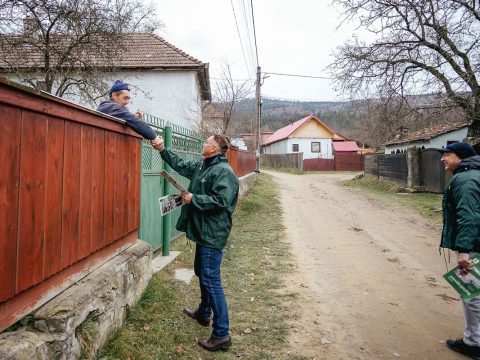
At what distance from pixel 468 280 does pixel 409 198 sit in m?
12.5

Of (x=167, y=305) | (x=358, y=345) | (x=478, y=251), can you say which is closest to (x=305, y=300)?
Result: (x=358, y=345)

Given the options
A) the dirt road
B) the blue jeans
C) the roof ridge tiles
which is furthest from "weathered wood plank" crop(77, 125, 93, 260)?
the roof ridge tiles

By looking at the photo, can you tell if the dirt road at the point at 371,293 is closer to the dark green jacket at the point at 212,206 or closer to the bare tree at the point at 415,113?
the dark green jacket at the point at 212,206

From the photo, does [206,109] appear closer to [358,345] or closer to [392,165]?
[392,165]

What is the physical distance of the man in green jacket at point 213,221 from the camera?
308 centimetres

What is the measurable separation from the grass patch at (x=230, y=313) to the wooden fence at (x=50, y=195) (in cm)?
70

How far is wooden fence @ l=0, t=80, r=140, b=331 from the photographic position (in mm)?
1859

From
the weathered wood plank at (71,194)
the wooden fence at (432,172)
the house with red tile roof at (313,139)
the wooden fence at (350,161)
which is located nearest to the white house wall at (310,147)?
the house with red tile roof at (313,139)

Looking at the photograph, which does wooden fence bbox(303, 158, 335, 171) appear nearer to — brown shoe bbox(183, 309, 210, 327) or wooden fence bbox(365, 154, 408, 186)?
wooden fence bbox(365, 154, 408, 186)

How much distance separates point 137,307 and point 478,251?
3.14m

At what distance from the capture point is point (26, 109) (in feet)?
6.47

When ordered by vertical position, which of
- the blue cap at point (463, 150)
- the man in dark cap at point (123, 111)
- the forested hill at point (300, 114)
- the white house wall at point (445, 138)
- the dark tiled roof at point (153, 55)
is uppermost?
the forested hill at point (300, 114)

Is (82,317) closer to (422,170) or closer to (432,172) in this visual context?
(432,172)

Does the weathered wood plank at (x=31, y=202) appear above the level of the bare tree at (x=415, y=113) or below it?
below
